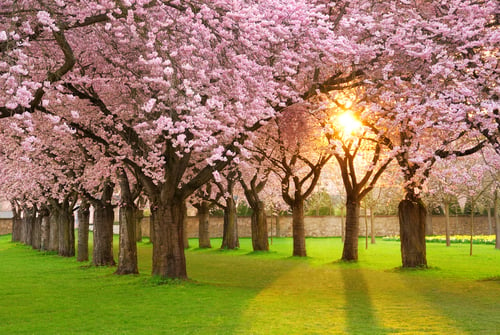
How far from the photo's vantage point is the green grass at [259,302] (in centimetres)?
1405

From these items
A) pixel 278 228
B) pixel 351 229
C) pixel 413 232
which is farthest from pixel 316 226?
pixel 413 232

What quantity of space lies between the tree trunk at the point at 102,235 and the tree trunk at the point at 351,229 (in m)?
12.6

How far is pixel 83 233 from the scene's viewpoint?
3947cm

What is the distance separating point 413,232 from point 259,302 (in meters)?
13.7

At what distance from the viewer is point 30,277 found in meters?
28.2

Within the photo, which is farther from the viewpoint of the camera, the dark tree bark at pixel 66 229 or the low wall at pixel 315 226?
the low wall at pixel 315 226

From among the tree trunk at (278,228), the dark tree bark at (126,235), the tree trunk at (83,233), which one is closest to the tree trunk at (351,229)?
the dark tree bark at (126,235)

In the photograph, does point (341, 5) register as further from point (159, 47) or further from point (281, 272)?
point (281, 272)

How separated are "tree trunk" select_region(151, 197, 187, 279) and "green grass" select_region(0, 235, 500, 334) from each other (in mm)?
667

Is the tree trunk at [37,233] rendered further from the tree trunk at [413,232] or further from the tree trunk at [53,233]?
the tree trunk at [413,232]

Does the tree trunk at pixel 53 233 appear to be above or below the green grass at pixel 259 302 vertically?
above

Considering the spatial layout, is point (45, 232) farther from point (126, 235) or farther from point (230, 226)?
point (126, 235)

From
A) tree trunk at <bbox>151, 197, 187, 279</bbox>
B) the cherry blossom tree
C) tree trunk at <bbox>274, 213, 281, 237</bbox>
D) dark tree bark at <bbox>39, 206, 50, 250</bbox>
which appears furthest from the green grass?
tree trunk at <bbox>274, 213, 281, 237</bbox>

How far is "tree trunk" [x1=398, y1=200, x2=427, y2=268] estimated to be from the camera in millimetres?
29953
